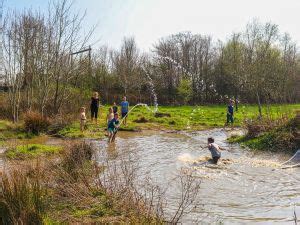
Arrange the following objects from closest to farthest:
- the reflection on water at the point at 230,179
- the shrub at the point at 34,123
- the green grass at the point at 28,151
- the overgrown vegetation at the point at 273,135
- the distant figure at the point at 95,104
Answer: the reflection on water at the point at 230,179 < the green grass at the point at 28,151 < the overgrown vegetation at the point at 273,135 < the shrub at the point at 34,123 < the distant figure at the point at 95,104

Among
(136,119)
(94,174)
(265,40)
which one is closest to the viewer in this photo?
(94,174)

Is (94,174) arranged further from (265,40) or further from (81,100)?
(265,40)

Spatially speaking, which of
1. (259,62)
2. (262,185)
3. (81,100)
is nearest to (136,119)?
(81,100)

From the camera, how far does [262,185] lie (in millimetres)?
10570

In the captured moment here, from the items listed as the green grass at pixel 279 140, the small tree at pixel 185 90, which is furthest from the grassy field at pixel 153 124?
the small tree at pixel 185 90

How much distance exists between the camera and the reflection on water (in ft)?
26.7

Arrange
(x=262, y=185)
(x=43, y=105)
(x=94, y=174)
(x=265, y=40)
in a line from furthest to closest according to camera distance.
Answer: (x=265, y=40) < (x=43, y=105) < (x=262, y=185) < (x=94, y=174)

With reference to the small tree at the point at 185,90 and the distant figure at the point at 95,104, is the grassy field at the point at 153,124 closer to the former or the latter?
the distant figure at the point at 95,104

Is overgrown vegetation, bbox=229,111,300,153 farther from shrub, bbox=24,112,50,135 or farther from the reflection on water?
shrub, bbox=24,112,50,135

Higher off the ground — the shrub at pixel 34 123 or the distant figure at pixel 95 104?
the distant figure at pixel 95 104

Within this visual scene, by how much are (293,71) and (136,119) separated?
126ft

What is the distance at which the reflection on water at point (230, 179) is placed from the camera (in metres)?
8.14

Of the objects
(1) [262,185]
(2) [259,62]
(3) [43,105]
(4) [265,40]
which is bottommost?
(1) [262,185]

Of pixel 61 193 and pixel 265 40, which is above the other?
pixel 265 40
